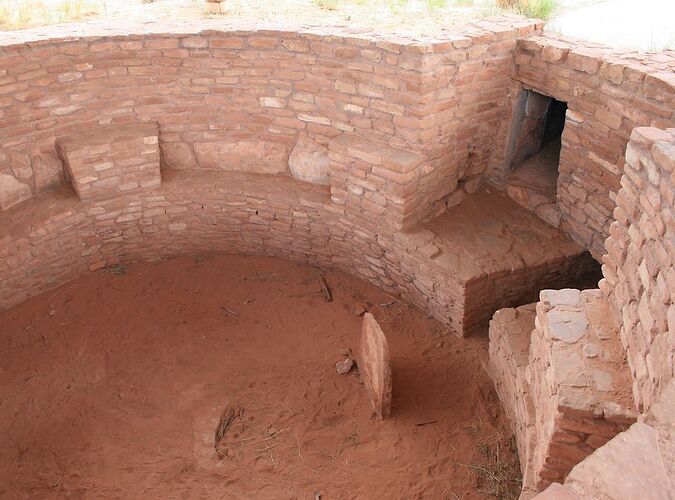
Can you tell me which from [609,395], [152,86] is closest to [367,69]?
[152,86]

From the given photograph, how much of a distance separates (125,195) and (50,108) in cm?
107

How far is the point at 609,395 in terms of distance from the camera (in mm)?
3100

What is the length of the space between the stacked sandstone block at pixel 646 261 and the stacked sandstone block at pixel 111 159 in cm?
451

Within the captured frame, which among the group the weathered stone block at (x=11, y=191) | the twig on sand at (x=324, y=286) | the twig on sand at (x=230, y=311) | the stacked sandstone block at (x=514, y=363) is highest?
the weathered stone block at (x=11, y=191)

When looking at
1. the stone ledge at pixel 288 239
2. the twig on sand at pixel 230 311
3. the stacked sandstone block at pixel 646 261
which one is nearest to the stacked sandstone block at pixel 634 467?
the stacked sandstone block at pixel 646 261

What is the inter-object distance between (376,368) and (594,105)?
288 centimetres

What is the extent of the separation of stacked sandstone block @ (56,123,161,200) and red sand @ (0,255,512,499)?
953 mm

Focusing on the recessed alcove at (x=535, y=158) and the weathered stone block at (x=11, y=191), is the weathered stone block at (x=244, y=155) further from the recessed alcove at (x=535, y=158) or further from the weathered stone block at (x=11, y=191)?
Result: the recessed alcove at (x=535, y=158)

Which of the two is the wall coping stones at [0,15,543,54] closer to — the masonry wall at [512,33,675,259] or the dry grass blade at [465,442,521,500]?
the masonry wall at [512,33,675,259]

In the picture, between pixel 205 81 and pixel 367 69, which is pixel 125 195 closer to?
pixel 205 81

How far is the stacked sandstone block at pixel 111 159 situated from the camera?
19.4 feet

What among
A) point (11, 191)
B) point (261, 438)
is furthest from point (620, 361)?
point (11, 191)

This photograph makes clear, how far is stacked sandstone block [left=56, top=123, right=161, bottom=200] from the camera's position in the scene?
5.91m

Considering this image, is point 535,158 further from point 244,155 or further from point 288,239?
point 244,155
